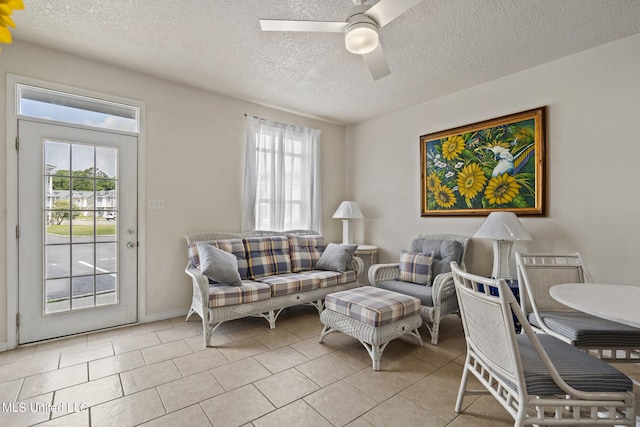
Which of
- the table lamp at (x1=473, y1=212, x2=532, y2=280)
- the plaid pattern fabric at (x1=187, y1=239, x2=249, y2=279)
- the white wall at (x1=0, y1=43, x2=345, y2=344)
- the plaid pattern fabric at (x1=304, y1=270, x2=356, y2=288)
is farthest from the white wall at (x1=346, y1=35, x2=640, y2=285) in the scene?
the white wall at (x1=0, y1=43, x2=345, y2=344)

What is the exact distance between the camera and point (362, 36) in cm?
190

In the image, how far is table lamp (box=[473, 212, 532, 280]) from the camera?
112 inches

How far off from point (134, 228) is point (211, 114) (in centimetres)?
159

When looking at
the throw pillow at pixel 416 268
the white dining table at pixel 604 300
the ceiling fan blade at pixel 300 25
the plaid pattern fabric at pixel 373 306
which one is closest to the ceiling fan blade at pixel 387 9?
the ceiling fan blade at pixel 300 25

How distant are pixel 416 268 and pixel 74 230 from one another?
11.4 ft

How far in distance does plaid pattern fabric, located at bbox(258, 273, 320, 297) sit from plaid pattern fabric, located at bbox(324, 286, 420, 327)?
63 centimetres

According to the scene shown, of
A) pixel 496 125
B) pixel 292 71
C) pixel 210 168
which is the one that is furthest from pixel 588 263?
pixel 210 168

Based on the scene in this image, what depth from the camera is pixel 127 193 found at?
3.21 m

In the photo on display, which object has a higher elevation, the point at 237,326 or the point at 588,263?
the point at 588,263

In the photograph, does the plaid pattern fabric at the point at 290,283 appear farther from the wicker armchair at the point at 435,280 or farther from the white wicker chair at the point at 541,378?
the white wicker chair at the point at 541,378

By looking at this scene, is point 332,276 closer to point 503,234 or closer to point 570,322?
point 503,234

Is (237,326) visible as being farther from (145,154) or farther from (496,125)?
(496,125)

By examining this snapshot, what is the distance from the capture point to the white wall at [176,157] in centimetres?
303

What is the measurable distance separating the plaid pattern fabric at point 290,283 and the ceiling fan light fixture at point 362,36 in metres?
2.30
